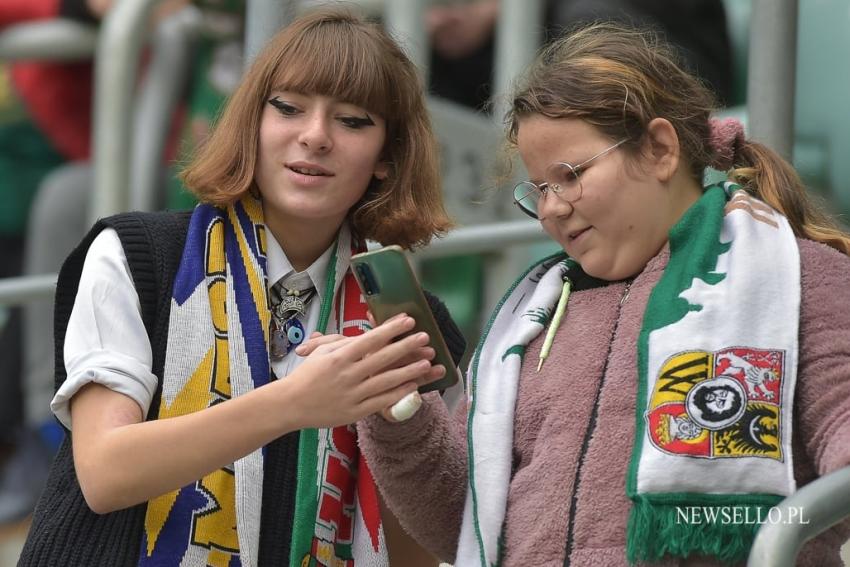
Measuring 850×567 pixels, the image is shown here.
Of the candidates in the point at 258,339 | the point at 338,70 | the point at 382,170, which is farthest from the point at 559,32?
the point at 258,339

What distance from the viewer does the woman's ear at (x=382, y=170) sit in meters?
2.43

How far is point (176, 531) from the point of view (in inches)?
83.8

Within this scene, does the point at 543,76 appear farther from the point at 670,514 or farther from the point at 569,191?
the point at 670,514

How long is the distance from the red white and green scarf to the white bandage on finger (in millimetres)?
221

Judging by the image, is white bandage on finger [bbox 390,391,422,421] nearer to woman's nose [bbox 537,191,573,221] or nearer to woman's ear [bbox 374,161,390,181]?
woman's nose [bbox 537,191,573,221]

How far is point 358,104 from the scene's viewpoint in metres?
2.31

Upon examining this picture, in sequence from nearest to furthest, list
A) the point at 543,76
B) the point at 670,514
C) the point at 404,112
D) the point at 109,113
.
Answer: the point at 670,514 → the point at 543,76 → the point at 404,112 → the point at 109,113

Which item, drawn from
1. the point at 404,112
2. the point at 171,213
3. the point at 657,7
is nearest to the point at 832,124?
the point at 657,7

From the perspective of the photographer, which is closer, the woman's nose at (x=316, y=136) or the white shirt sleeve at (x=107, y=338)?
the white shirt sleeve at (x=107, y=338)

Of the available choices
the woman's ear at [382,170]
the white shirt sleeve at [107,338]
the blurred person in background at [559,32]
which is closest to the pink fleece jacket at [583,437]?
the white shirt sleeve at [107,338]

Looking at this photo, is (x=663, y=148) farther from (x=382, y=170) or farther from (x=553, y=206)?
(x=382, y=170)

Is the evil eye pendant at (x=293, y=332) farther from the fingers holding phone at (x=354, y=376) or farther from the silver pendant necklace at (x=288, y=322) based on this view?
the fingers holding phone at (x=354, y=376)

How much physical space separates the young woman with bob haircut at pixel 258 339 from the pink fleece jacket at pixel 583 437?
12cm

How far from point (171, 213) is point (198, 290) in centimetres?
16
